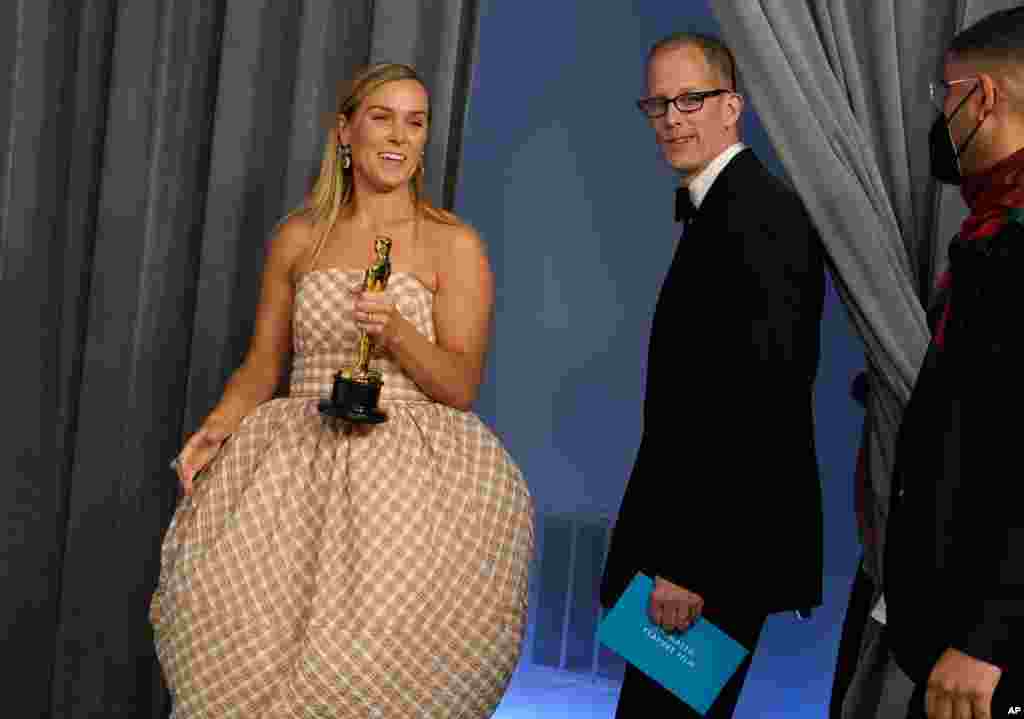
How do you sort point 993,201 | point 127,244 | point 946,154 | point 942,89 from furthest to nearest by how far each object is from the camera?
point 127,244
point 942,89
point 946,154
point 993,201

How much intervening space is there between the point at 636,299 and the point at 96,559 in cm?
183

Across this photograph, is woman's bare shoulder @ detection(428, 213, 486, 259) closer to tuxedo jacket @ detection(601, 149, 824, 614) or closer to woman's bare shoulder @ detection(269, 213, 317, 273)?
woman's bare shoulder @ detection(269, 213, 317, 273)

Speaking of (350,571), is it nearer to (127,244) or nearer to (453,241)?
(453,241)

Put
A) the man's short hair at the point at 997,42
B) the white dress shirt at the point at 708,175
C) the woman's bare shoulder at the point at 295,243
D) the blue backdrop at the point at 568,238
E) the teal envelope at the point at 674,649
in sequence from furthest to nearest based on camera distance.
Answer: the blue backdrop at the point at 568,238 < the woman's bare shoulder at the point at 295,243 < the white dress shirt at the point at 708,175 < the teal envelope at the point at 674,649 < the man's short hair at the point at 997,42

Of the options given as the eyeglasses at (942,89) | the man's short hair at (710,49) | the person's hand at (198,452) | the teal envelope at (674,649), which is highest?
the man's short hair at (710,49)

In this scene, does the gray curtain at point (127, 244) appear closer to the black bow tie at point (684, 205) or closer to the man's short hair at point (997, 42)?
the black bow tie at point (684, 205)

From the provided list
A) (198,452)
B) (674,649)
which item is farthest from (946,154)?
(198,452)

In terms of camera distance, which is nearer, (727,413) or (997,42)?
(997,42)

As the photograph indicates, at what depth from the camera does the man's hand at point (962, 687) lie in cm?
166

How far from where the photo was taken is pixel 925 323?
251 cm

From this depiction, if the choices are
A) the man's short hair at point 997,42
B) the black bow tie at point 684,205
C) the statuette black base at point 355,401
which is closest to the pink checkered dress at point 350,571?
the statuette black base at point 355,401

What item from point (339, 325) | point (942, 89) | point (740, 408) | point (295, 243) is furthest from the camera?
point (295, 243)

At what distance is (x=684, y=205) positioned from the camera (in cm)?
245

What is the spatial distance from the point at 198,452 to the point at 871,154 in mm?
1477
